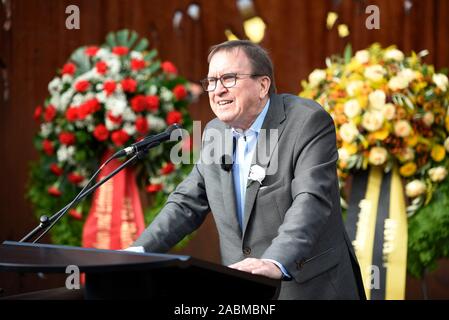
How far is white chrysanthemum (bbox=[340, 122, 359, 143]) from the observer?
331 centimetres

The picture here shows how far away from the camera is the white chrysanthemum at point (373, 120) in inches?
129

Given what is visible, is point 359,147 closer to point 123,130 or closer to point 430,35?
point 123,130

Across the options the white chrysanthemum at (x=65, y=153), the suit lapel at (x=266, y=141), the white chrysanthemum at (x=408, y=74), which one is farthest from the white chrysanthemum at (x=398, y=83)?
the white chrysanthemum at (x=65, y=153)

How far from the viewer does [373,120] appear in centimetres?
328

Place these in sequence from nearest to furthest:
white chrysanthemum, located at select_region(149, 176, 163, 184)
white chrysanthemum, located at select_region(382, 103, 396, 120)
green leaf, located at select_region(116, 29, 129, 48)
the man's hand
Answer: the man's hand < white chrysanthemum, located at select_region(382, 103, 396, 120) < white chrysanthemum, located at select_region(149, 176, 163, 184) < green leaf, located at select_region(116, 29, 129, 48)

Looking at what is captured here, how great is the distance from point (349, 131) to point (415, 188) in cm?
37

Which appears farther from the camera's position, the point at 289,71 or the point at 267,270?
the point at 289,71

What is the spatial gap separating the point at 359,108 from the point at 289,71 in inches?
69.5

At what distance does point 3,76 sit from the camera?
203 inches

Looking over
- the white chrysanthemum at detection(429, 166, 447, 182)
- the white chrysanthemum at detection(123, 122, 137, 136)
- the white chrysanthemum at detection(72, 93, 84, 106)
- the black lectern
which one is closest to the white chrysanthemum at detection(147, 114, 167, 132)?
the white chrysanthemum at detection(123, 122, 137, 136)

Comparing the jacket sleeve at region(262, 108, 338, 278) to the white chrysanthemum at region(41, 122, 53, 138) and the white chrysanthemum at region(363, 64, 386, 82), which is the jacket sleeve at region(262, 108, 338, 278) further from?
the white chrysanthemum at region(41, 122, 53, 138)

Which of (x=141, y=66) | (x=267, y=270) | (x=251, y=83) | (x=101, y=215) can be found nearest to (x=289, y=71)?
(x=141, y=66)

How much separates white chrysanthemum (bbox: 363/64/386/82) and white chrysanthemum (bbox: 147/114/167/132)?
102 cm

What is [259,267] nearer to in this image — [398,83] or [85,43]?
[398,83]
